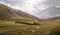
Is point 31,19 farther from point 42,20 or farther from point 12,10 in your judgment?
point 12,10

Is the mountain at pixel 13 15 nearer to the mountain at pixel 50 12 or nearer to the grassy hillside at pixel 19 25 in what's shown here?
the grassy hillside at pixel 19 25

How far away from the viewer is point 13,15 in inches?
68.6

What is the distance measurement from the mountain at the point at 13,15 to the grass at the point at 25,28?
70mm

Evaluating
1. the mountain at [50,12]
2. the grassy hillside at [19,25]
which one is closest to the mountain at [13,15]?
Answer: the grassy hillside at [19,25]

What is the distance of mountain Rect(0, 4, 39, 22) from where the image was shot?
5.60 feet

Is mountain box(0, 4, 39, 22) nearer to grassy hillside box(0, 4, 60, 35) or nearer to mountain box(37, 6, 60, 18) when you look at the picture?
grassy hillside box(0, 4, 60, 35)

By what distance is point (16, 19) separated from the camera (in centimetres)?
174

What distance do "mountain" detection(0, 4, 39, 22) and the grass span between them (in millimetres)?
70

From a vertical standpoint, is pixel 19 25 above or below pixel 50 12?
below

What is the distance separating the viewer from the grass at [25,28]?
169 cm

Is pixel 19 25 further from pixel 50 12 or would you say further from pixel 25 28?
pixel 50 12

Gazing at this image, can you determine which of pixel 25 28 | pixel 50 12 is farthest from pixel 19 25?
pixel 50 12

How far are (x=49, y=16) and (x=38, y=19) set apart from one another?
163 mm

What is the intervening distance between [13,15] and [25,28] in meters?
0.24
